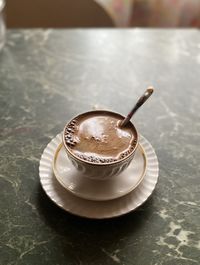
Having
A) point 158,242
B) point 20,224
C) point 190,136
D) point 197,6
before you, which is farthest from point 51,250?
point 197,6

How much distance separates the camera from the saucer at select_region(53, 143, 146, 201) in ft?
2.59

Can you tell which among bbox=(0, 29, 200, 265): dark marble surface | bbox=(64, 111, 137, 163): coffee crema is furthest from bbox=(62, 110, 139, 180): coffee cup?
bbox=(0, 29, 200, 265): dark marble surface

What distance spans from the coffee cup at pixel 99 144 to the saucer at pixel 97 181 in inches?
1.0

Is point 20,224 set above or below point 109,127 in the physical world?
below

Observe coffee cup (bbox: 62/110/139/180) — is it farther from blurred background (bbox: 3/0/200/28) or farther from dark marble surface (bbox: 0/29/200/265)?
blurred background (bbox: 3/0/200/28)

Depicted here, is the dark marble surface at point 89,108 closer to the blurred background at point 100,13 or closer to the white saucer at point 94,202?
the white saucer at point 94,202

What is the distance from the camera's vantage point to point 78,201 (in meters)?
0.79

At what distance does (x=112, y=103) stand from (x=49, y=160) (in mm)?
276

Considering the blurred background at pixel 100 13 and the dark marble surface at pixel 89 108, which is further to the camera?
the blurred background at pixel 100 13

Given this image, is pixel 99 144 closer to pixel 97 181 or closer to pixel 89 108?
pixel 97 181

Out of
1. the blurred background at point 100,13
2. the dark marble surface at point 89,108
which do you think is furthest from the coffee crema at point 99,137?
the blurred background at point 100,13

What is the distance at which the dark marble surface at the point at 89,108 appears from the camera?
74cm

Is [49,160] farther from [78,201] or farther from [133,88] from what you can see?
[133,88]

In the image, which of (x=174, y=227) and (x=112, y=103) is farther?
(x=112, y=103)
